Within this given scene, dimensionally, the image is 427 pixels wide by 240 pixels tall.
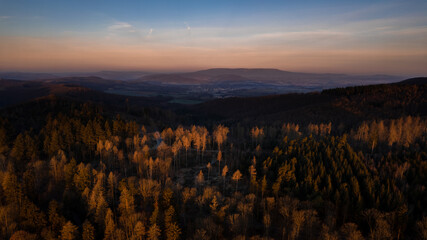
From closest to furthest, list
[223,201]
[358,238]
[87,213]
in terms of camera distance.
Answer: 1. [358,238]
2. [87,213]
3. [223,201]

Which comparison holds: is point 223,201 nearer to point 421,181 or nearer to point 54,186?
point 54,186

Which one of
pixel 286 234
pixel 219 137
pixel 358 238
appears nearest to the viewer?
pixel 358 238

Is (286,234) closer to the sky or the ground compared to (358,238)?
closer to the ground

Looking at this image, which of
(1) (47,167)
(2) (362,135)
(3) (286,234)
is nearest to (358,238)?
(3) (286,234)

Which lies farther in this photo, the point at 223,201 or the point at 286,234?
the point at 223,201

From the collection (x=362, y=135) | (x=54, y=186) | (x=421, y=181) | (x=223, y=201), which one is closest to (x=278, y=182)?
(x=223, y=201)

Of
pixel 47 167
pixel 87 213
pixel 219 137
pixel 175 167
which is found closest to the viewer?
pixel 87 213

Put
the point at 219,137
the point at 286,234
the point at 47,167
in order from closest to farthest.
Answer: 1. the point at 286,234
2. the point at 47,167
3. the point at 219,137

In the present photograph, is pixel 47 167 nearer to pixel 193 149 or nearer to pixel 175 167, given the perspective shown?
pixel 175 167

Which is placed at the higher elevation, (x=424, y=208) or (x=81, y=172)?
(x=81, y=172)
